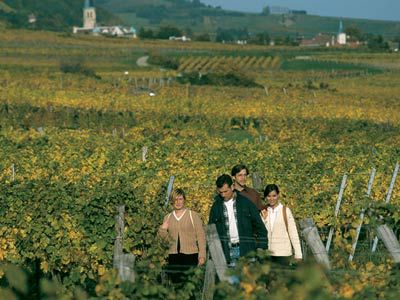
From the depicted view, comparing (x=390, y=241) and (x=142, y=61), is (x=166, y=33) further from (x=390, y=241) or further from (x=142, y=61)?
(x=390, y=241)

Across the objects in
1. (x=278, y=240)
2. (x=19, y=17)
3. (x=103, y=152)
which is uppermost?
(x=278, y=240)

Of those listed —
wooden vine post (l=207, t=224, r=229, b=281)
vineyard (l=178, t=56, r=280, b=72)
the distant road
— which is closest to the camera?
wooden vine post (l=207, t=224, r=229, b=281)

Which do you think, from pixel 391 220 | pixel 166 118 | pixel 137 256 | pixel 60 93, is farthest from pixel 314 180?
pixel 60 93

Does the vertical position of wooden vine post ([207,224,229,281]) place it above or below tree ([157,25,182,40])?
above

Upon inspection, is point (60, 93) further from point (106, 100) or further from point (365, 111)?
point (365, 111)

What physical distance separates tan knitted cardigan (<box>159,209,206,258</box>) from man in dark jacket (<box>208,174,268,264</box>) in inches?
14.0

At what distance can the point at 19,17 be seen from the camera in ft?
607

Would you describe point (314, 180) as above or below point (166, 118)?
above

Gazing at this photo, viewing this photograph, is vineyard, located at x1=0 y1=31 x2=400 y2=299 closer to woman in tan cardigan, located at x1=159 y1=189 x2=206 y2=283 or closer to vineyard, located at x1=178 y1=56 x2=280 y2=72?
woman in tan cardigan, located at x1=159 y1=189 x2=206 y2=283

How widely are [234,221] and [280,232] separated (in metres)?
0.58

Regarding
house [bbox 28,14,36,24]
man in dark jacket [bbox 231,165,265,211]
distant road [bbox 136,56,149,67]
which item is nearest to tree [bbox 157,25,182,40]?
house [bbox 28,14,36,24]

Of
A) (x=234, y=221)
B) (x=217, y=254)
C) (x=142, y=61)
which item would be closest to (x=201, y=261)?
(x=234, y=221)

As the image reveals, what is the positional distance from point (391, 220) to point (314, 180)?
21.5 ft

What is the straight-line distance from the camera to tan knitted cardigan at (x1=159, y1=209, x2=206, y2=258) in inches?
487
